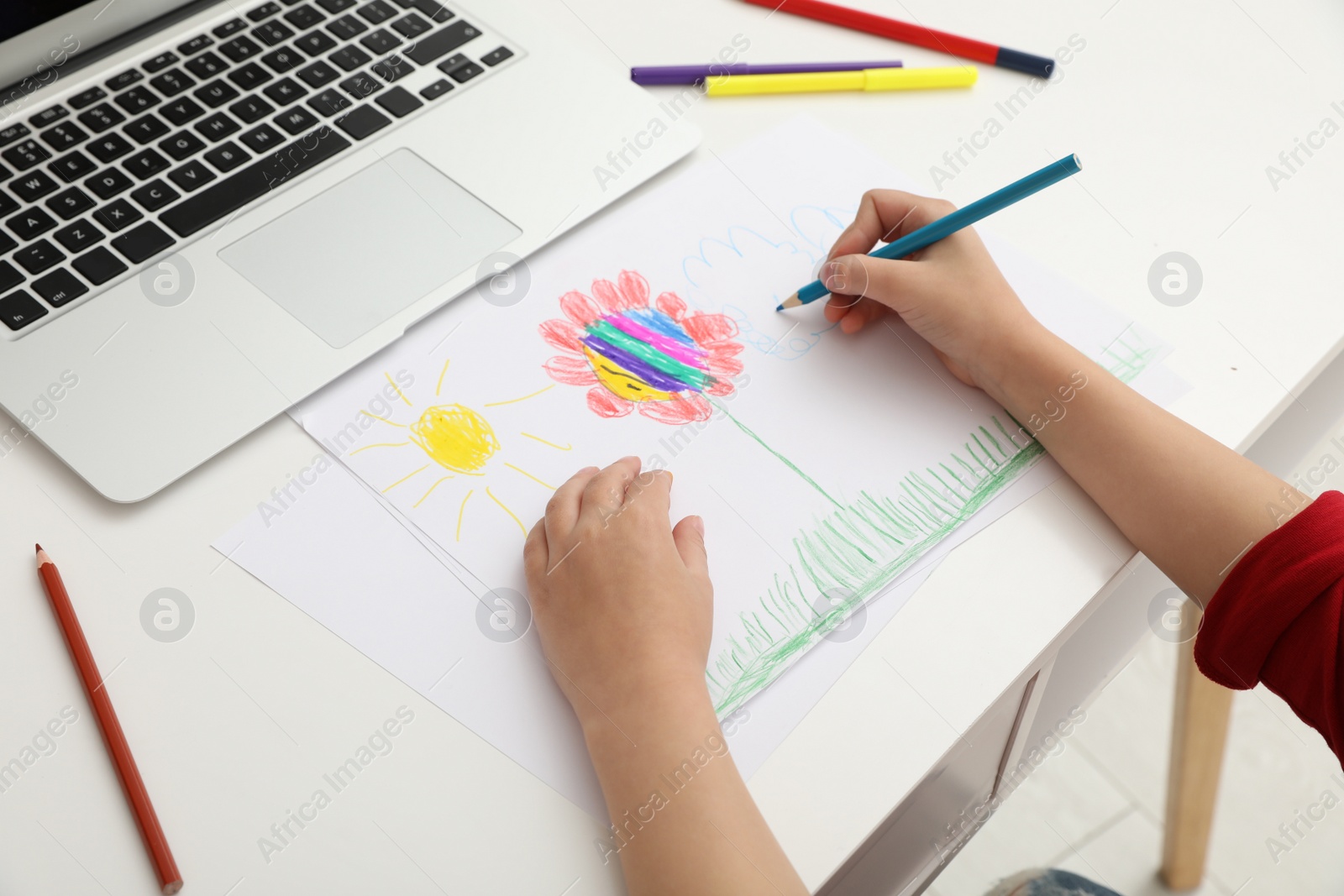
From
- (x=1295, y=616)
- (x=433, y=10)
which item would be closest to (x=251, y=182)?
(x=433, y=10)

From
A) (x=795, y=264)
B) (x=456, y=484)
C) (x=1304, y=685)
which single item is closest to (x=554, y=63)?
(x=795, y=264)

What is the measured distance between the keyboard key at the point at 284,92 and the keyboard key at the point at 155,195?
0.10m

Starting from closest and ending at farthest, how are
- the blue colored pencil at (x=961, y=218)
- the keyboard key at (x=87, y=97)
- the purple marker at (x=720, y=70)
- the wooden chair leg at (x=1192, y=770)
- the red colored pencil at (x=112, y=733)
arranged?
the red colored pencil at (x=112, y=733), the blue colored pencil at (x=961, y=218), the keyboard key at (x=87, y=97), the purple marker at (x=720, y=70), the wooden chair leg at (x=1192, y=770)

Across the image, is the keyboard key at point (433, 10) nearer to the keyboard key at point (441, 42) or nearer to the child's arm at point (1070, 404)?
the keyboard key at point (441, 42)

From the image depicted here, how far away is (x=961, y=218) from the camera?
0.60 m

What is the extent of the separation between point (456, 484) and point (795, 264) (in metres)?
0.28

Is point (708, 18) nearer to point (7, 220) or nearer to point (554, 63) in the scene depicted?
point (554, 63)

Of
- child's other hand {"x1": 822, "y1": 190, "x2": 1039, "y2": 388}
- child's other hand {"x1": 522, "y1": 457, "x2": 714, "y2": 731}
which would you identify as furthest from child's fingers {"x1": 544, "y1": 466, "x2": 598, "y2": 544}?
child's other hand {"x1": 822, "y1": 190, "x2": 1039, "y2": 388}

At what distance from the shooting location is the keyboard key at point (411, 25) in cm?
73

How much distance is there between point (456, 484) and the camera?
21.8 inches

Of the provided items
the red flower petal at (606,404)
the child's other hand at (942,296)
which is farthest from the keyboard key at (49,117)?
the child's other hand at (942,296)

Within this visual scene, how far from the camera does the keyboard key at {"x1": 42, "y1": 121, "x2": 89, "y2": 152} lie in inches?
25.0

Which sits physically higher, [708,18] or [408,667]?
[708,18]

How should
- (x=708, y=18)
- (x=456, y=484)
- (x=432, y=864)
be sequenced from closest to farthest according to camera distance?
(x=432, y=864), (x=456, y=484), (x=708, y=18)
